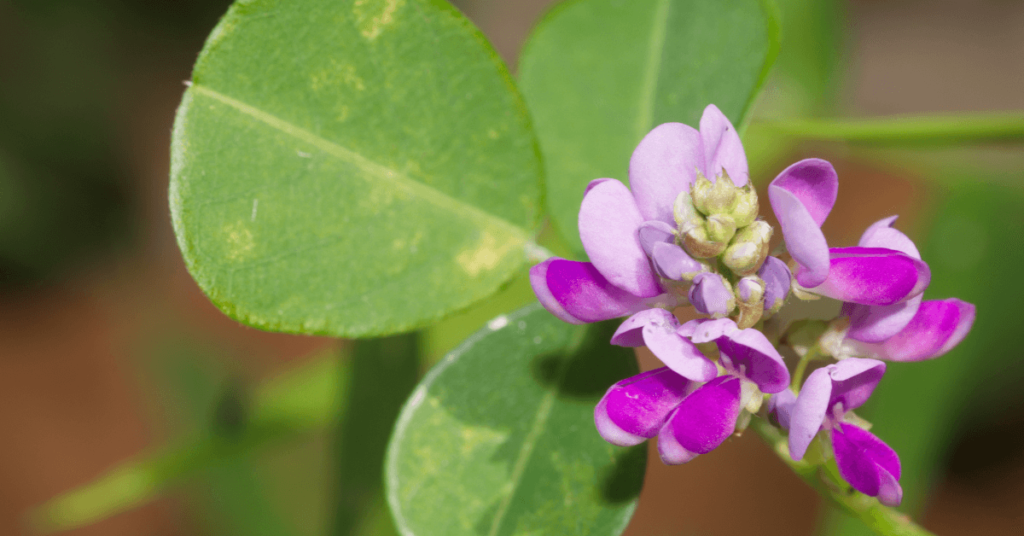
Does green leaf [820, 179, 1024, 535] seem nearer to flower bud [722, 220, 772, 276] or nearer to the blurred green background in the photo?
the blurred green background

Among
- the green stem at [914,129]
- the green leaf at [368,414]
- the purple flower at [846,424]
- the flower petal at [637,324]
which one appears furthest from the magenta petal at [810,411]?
the green leaf at [368,414]

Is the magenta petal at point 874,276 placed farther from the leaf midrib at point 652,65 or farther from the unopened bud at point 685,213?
the leaf midrib at point 652,65

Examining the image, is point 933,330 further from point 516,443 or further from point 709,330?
point 516,443

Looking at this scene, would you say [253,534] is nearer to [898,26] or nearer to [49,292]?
[49,292]

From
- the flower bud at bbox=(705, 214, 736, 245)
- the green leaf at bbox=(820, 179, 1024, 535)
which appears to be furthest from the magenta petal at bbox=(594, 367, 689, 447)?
the green leaf at bbox=(820, 179, 1024, 535)

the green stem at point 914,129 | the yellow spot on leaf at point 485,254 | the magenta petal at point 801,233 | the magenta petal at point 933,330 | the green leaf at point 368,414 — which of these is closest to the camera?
the magenta petal at point 801,233

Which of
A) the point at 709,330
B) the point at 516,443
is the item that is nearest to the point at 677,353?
the point at 709,330

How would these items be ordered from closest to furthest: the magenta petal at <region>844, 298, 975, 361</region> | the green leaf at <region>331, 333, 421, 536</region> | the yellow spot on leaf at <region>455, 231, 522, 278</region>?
the magenta petal at <region>844, 298, 975, 361</region>, the yellow spot on leaf at <region>455, 231, 522, 278</region>, the green leaf at <region>331, 333, 421, 536</region>
